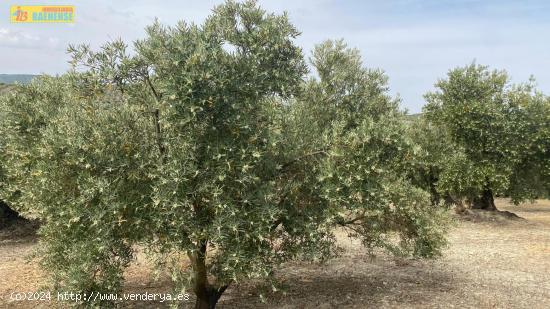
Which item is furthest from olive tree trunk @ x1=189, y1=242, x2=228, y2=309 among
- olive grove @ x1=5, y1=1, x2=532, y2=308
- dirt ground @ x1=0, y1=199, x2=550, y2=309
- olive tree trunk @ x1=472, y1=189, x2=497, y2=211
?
olive tree trunk @ x1=472, y1=189, x2=497, y2=211

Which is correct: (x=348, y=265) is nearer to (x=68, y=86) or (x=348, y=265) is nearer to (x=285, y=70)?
(x=285, y=70)

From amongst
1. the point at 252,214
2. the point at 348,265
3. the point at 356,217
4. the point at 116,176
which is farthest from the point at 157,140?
the point at 348,265

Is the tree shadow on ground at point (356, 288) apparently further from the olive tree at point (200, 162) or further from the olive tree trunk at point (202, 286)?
the olive tree at point (200, 162)

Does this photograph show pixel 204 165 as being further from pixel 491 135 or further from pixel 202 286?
pixel 491 135

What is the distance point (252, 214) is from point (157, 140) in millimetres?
2964

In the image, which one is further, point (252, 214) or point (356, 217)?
point (356, 217)

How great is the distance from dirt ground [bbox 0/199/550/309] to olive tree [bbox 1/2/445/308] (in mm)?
2189

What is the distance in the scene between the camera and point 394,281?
1762 centimetres

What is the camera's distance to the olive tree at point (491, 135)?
3148 cm

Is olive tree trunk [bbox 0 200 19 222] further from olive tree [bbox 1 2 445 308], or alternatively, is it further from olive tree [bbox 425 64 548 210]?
olive tree [bbox 425 64 548 210]

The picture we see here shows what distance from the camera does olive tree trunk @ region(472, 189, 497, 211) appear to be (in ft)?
120

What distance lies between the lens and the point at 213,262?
11.8 m

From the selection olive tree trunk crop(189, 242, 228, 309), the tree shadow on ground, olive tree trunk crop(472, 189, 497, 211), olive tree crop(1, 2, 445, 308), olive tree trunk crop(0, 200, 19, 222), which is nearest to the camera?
olive tree crop(1, 2, 445, 308)

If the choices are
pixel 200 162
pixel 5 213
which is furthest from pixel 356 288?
pixel 5 213
